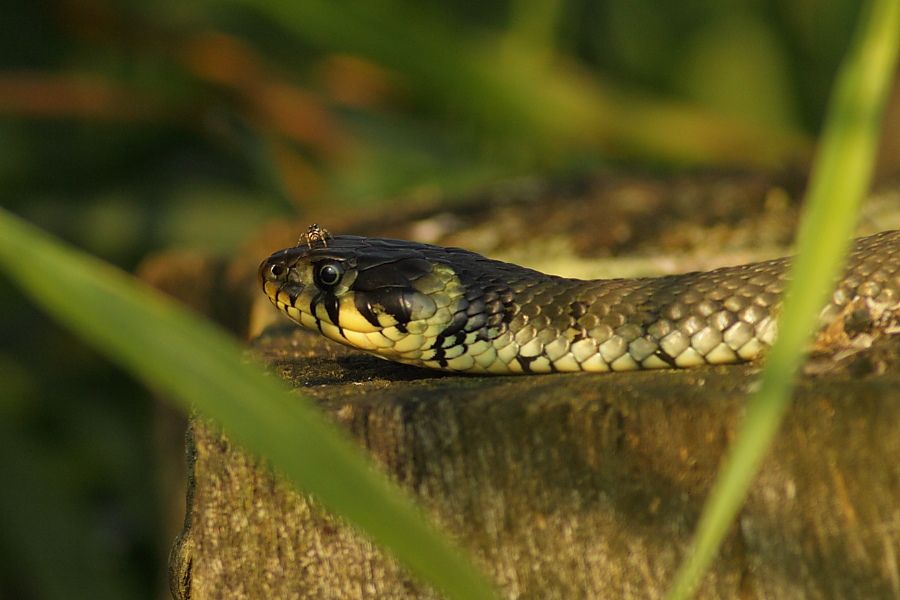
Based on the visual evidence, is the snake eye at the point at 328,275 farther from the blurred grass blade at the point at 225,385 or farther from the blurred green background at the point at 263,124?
the blurred green background at the point at 263,124

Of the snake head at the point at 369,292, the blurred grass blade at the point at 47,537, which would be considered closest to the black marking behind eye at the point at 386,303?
the snake head at the point at 369,292

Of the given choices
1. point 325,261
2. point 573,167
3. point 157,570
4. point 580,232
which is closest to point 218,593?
point 325,261

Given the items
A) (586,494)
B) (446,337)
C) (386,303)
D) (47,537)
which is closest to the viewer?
(586,494)

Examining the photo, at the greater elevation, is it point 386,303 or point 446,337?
point 386,303

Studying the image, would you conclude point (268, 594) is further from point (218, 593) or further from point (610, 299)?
point (610, 299)

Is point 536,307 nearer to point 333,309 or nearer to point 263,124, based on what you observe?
point 333,309

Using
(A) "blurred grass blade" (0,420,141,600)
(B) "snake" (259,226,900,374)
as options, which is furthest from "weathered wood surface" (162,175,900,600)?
(A) "blurred grass blade" (0,420,141,600)

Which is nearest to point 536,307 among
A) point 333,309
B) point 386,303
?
point 386,303
